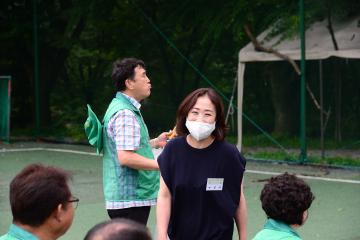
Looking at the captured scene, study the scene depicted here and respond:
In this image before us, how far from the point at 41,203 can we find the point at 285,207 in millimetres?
1236

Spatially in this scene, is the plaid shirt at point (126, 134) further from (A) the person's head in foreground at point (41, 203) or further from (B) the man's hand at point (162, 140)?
(A) the person's head in foreground at point (41, 203)

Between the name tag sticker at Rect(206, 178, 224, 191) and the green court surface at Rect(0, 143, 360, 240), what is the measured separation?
4.03m

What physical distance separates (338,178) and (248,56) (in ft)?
10.6

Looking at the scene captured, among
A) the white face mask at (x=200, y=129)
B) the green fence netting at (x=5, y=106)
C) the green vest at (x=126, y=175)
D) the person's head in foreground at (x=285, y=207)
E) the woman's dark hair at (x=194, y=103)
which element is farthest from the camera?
the green fence netting at (x=5, y=106)

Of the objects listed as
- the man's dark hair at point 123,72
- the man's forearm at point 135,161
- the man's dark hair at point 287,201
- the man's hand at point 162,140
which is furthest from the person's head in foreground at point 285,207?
the man's dark hair at point 123,72

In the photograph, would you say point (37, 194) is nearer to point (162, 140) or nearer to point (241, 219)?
point (241, 219)

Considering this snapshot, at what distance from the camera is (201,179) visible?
475 centimetres

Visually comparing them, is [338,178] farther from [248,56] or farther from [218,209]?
[218,209]

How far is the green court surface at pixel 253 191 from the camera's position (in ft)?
30.6

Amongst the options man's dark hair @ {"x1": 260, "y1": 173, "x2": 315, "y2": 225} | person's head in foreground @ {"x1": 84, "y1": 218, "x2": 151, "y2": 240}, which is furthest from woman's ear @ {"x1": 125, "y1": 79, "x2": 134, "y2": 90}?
person's head in foreground @ {"x1": 84, "y1": 218, "x2": 151, "y2": 240}

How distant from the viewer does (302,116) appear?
1488 centimetres

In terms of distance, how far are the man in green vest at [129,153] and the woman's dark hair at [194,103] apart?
715 mm

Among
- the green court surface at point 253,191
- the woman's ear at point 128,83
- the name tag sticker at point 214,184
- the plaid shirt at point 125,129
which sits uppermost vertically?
the woman's ear at point 128,83

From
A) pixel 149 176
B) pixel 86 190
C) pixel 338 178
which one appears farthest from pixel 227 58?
pixel 149 176
